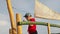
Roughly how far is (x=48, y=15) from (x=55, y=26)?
3.11 m

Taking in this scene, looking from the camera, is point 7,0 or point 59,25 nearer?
point 59,25


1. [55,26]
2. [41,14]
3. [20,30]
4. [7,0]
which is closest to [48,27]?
[55,26]

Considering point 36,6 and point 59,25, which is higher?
point 36,6

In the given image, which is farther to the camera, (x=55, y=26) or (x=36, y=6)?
(x=36, y=6)

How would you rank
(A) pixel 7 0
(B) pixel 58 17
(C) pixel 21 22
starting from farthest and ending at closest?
1. (B) pixel 58 17
2. (A) pixel 7 0
3. (C) pixel 21 22

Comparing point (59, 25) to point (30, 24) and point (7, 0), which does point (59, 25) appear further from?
point (7, 0)

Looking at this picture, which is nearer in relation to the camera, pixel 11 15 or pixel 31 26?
pixel 31 26

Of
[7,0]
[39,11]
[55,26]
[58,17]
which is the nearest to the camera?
[55,26]

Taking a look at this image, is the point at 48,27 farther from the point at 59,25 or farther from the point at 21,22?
the point at 21,22

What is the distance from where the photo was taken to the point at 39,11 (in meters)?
11.9

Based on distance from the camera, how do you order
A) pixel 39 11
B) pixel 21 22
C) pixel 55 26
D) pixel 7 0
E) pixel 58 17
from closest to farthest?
pixel 21 22, pixel 55 26, pixel 7 0, pixel 58 17, pixel 39 11

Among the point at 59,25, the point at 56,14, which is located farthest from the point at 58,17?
the point at 59,25

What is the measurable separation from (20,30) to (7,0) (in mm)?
2133

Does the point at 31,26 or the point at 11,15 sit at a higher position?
the point at 11,15
